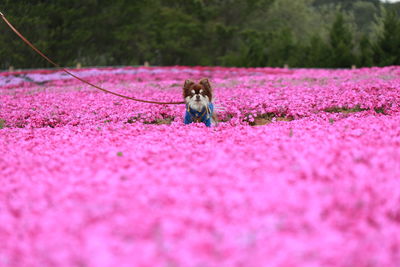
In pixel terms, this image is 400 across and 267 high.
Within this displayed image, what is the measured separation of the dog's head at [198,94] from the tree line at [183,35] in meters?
26.6

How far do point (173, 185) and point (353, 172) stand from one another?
5.61 ft

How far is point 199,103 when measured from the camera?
29.6 feet

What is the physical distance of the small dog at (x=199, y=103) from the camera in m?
9.03

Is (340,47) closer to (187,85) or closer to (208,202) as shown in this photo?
(187,85)

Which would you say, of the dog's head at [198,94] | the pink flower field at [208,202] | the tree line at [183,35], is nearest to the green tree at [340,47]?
the tree line at [183,35]

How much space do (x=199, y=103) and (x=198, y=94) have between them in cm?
19

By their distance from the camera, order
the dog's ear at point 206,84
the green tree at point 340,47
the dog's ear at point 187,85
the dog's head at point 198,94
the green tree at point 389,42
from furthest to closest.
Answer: the green tree at point 340,47 → the green tree at point 389,42 → the dog's ear at point 187,85 → the dog's ear at point 206,84 → the dog's head at point 198,94

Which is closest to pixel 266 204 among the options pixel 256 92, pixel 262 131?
pixel 262 131

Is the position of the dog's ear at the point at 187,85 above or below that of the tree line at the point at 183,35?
below

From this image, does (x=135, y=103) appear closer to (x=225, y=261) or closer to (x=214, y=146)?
(x=214, y=146)

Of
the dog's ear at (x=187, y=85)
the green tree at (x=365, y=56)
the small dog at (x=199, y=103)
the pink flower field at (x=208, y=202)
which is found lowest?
the pink flower field at (x=208, y=202)

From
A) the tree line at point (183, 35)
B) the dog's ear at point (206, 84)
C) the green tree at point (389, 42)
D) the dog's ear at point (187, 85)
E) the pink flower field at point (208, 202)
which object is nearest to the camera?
the pink flower field at point (208, 202)

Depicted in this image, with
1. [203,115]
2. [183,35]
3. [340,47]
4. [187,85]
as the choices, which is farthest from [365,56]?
[203,115]

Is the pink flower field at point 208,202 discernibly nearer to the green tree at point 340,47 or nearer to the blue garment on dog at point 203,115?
the blue garment on dog at point 203,115
